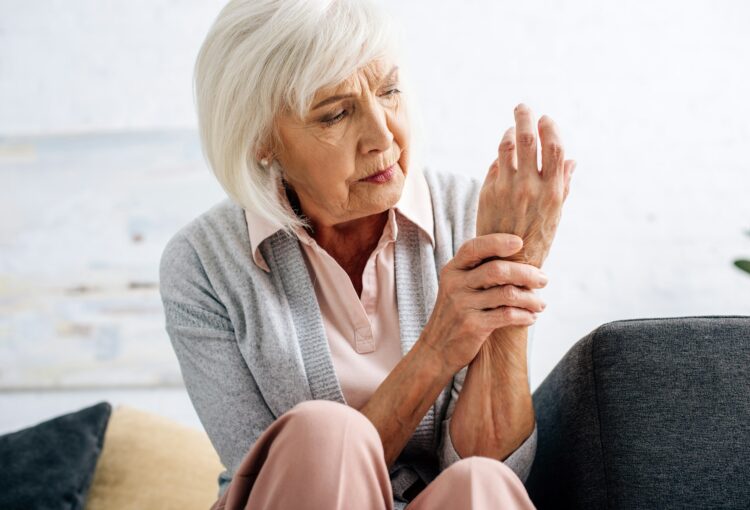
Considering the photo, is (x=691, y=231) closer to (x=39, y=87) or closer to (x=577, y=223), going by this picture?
(x=577, y=223)

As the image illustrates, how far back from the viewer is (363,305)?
4.42ft

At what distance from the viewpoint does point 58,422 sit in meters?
1.68

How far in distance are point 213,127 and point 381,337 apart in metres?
0.45

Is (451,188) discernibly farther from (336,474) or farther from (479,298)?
(336,474)

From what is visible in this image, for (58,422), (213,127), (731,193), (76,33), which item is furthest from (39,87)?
(731,193)

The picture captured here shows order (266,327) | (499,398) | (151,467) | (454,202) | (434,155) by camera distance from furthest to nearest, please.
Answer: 1. (434,155)
2. (151,467)
3. (454,202)
4. (266,327)
5. (499,398)

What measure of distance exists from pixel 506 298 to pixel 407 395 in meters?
0.21

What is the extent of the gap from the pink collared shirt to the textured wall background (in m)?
1.03

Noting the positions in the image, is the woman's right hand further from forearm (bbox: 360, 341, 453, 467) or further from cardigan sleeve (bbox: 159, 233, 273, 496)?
cardigan sleeve (bbox: 159, 233, 273, 496)

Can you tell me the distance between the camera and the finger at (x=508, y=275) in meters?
1.12

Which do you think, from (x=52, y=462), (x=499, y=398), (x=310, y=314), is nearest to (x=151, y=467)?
(x=52, y=462)

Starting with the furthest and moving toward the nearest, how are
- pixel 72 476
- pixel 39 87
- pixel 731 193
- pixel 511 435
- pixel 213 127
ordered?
pixel 39 87 → pixel 731 193 → pixel 72 476 → pixel 213 127 → pixel 511 435

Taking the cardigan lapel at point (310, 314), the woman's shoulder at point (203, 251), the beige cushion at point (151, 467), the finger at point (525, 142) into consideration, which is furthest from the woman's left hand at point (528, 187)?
the beige cushion at point (151, 467)

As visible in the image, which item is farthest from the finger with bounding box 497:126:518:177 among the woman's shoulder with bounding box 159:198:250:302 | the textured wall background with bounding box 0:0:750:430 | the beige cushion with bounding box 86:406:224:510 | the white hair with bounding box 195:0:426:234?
the textured wall background with bounding box 0:0:750:430
